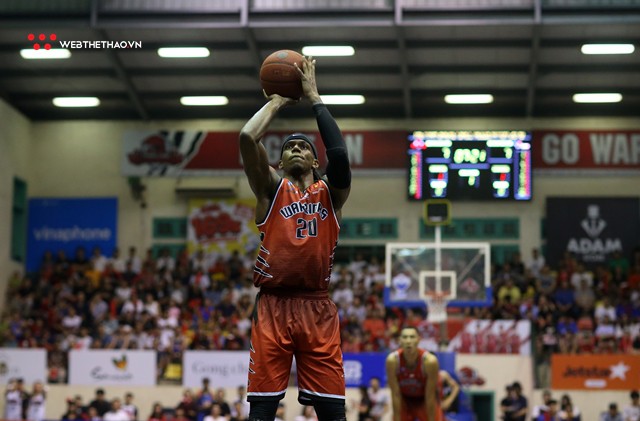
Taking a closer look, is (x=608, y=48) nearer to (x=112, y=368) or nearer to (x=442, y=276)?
(x=442, y=276)

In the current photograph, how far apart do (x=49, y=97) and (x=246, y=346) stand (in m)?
10.9

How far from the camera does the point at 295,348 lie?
24.0 feet

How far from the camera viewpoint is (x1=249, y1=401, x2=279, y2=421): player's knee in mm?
7145

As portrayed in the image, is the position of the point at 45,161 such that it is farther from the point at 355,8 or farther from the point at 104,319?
the point at 355,8

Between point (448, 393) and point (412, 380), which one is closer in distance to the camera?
point (412, 380)

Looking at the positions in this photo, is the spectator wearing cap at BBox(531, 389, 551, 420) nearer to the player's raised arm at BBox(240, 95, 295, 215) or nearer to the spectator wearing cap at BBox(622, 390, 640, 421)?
the spectator wearing cap at BBox(622, 390, 640, 421)

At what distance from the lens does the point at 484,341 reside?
993 inches

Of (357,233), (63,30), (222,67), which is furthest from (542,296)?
(63,30)

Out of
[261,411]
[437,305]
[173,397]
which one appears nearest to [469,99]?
[437,305]

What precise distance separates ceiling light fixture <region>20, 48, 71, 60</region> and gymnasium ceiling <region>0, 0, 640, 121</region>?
0.27m

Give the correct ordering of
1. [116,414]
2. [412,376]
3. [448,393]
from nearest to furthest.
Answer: [412,376] < [448,393] < [116,414]

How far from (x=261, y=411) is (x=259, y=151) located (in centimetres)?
169

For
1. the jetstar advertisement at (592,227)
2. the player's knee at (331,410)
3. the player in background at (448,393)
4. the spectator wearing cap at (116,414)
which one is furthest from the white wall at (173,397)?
the player's knee at (331,410)

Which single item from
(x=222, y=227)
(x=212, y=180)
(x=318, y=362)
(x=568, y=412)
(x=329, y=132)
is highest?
(x=212, y=180)
